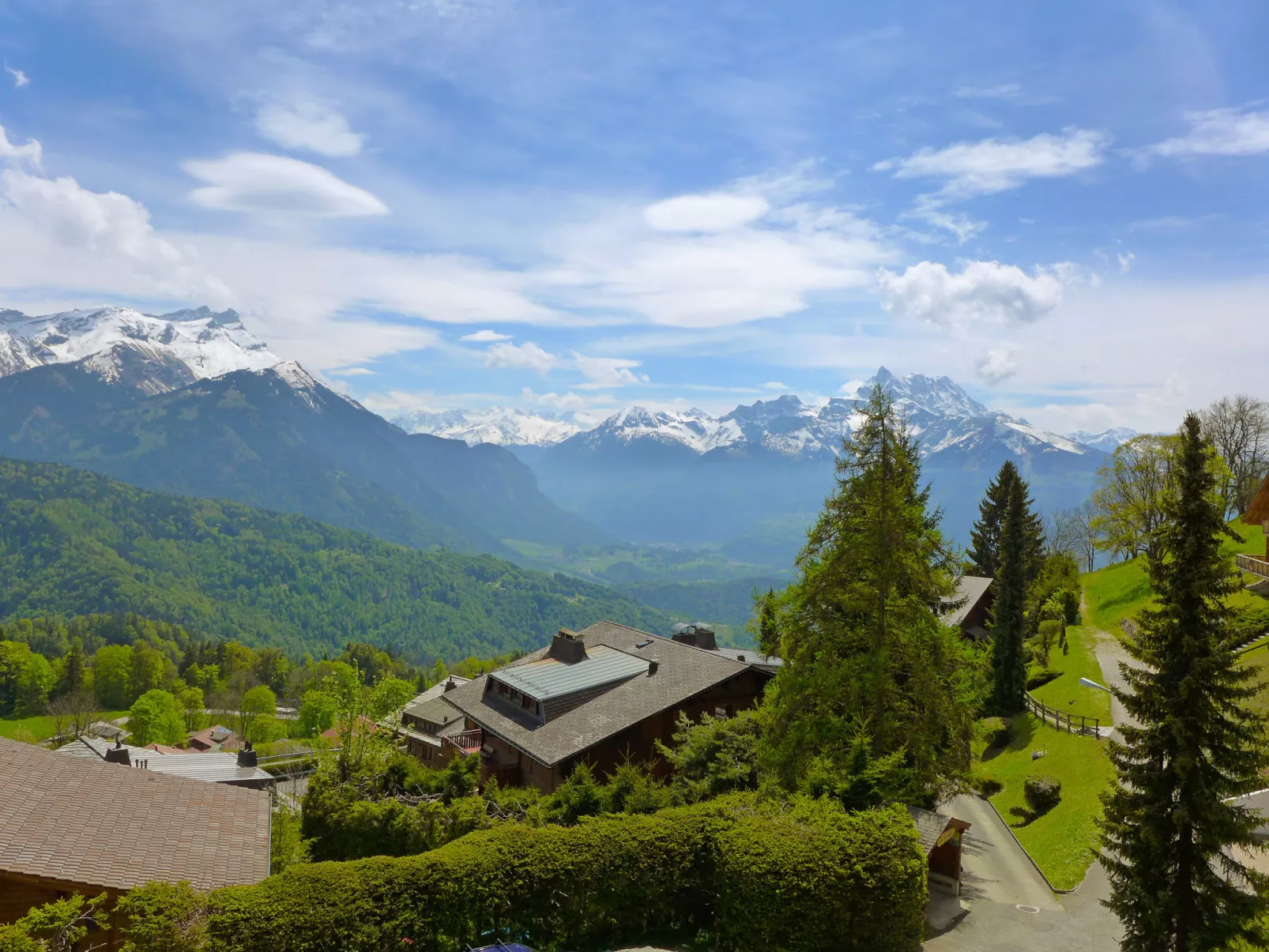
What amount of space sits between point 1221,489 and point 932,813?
231 feet

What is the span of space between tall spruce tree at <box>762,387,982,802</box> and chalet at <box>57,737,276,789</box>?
2190 inches

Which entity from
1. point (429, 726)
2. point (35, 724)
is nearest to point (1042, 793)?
point (429, 726)

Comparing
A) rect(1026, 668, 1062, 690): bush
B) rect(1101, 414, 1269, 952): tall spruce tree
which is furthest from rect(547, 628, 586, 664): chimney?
rect(1026, 668, 1062, 690): bush

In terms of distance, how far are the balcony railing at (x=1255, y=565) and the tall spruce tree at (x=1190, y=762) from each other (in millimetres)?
36248

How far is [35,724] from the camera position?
426ft

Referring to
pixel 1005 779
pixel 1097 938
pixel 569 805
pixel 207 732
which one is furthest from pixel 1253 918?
pixel 207 732

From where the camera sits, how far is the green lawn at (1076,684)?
4503cm

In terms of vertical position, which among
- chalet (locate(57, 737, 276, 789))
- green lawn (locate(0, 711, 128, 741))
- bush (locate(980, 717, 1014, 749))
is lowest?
green lawn (locate(0, 711, 128, 741))

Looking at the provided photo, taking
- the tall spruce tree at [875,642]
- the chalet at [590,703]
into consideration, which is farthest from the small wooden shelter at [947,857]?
the chalet at [590,703]

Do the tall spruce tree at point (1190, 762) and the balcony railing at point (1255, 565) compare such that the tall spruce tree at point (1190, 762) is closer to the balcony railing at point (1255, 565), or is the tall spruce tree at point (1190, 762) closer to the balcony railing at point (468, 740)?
the balcony railing at point (468, 740)

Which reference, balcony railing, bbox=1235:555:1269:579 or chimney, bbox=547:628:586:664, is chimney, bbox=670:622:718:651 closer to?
chimney, bbox=547:628:586:664

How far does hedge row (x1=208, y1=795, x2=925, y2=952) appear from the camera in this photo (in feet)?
58.8

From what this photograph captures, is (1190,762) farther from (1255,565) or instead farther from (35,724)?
(35,724)

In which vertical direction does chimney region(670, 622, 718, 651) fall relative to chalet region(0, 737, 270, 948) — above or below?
below
